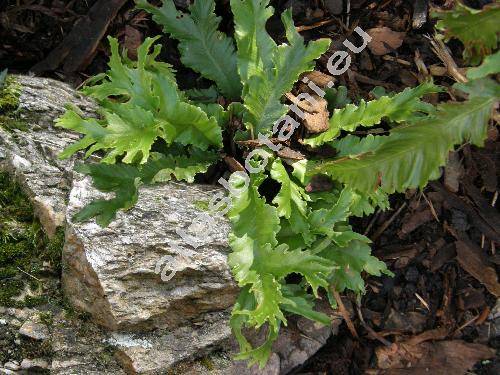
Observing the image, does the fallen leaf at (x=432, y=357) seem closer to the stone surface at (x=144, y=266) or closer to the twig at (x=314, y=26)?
the stone surface at (x=144, y=266)

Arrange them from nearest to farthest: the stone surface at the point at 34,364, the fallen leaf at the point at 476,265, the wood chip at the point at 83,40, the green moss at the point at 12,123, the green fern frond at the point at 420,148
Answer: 1. the green fern frond at the point at 420,148
2. the stone surface at the point at 34,364
3. the green moss at the point at 12,123
4. the fallen leaf at the point at 476,265
5. the wood chip at the point at 83,40

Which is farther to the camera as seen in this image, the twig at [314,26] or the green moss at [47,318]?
the twig at [314,26]

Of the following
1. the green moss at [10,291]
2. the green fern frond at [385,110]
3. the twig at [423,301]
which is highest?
the green fern frond at [385,110]

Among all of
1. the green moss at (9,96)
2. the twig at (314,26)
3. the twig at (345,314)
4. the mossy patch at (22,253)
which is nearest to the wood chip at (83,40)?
the green moss at (9,96)

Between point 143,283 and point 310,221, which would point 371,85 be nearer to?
point 310,221

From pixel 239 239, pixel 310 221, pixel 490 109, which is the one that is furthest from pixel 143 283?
pixel 490 109

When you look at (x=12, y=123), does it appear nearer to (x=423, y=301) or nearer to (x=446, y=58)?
(x=446, y=58)

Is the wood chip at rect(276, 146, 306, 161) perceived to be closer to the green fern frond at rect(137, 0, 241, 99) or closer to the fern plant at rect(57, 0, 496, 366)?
the fern plant at rect(57, 0, 496, 366)
